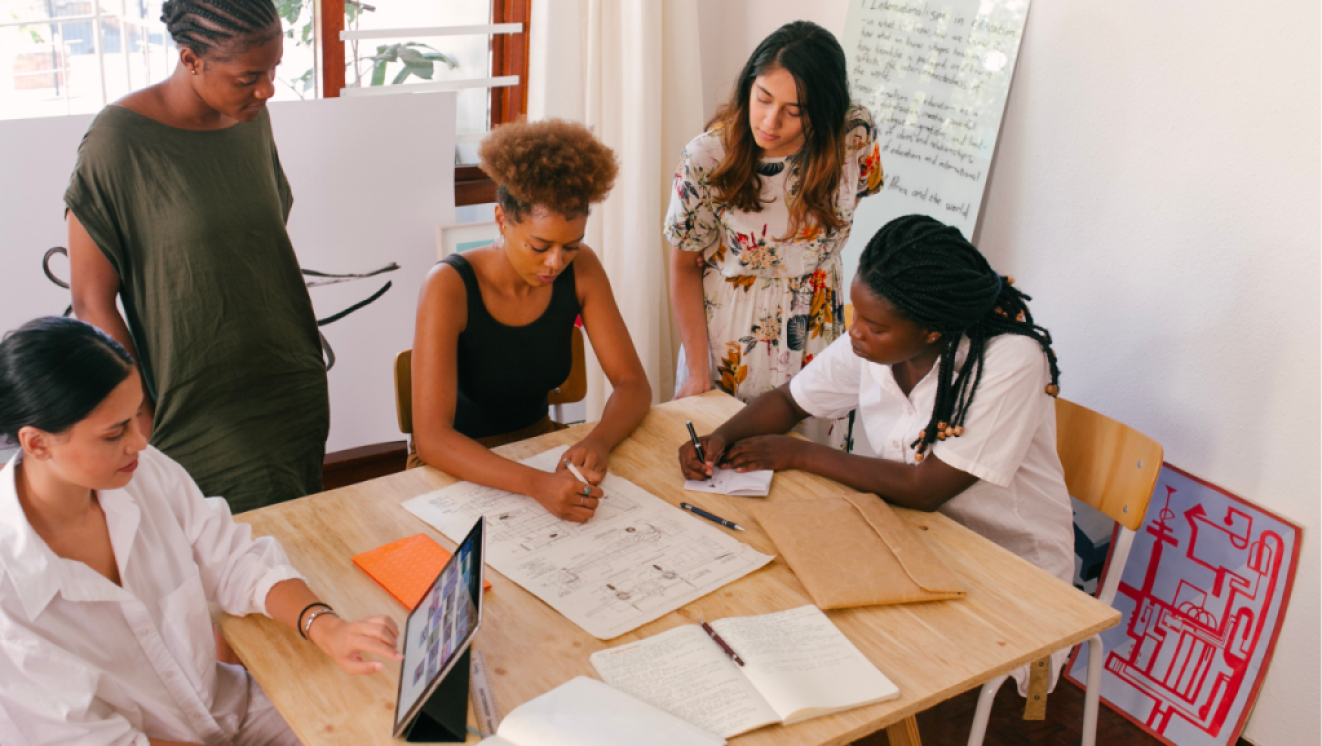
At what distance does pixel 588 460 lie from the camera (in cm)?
170

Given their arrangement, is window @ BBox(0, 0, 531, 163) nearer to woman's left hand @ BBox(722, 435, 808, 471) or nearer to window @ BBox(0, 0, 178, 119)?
window @ BBox(0, 0, 178, 119)

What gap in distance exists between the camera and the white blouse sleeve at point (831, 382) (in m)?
1.89

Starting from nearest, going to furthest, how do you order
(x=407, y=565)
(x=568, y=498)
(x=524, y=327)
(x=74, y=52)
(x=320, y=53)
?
(x=407, y=565) → (x=568, y=498) → (x=524, y=327) → (x=74, y=52) → (x=320, y=53)

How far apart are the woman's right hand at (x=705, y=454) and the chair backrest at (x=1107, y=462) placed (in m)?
0.68

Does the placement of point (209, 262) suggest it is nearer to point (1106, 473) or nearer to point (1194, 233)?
point (1106, 473)

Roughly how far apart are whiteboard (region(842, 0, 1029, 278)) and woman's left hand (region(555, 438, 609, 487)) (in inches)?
41.1

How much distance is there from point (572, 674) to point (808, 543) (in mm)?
448

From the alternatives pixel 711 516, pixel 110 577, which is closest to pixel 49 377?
pixel 110 577

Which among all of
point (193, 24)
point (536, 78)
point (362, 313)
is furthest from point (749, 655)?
point (536, 78)

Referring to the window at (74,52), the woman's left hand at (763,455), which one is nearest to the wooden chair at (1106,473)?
the woman's left hand at (763,455)

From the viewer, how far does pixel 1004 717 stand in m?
2.32

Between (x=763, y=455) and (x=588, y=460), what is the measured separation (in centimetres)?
32

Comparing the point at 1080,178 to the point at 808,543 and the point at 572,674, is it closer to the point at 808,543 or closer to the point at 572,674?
the point at 808,543

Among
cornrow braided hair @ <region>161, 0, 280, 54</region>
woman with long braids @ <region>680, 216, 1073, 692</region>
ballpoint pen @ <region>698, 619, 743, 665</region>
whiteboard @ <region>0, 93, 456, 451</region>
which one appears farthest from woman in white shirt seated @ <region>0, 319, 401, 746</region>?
whiteboard @ <region>0, 93, 456, 451</region>
